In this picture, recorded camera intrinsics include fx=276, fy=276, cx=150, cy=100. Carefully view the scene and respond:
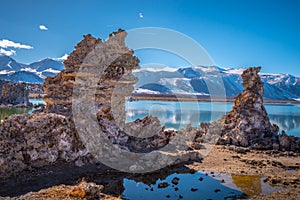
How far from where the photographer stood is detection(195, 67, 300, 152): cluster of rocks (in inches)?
878

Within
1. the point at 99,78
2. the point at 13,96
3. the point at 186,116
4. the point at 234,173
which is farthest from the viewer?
the point at 13,96

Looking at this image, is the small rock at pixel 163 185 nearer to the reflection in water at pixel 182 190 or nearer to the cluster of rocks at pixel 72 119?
the reflection in water at pixel 182 190

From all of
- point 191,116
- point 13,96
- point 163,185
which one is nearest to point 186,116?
point 191,116

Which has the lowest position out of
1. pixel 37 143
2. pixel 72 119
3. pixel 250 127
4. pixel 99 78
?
pixel 250 127

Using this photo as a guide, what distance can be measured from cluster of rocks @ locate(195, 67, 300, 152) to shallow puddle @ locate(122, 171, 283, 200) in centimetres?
876

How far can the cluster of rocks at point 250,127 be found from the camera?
22312 millimetres

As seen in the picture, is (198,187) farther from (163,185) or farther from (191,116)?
(191,116)

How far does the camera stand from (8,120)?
1330 cm

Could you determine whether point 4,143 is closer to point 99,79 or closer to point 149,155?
point 99,79

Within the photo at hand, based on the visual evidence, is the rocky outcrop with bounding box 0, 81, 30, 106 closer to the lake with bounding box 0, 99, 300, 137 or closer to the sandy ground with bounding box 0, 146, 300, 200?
the lake with bounding box 0, 99, 300, 137

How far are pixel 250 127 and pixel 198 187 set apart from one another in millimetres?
12731

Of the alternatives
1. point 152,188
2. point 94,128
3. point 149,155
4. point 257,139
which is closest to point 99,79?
point 94,128

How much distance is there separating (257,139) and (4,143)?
18.8 meters

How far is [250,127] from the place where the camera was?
2378 centimetres
